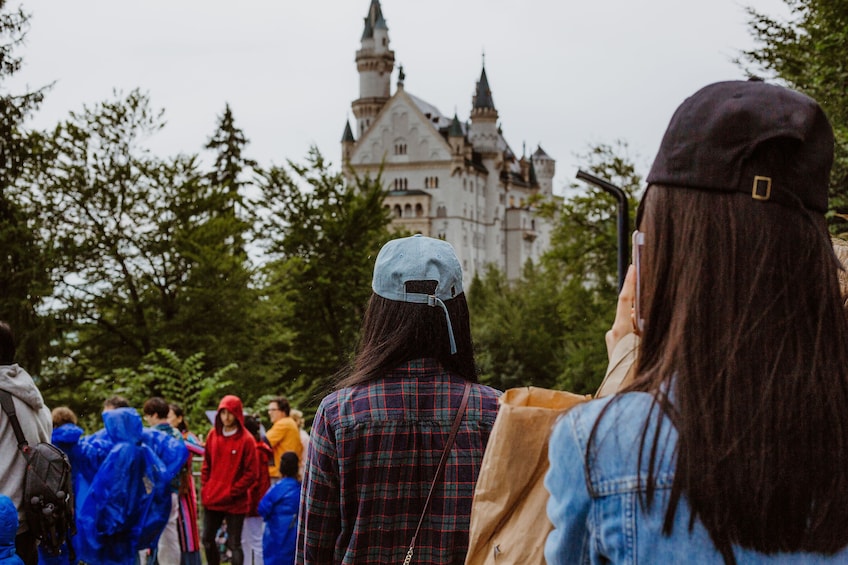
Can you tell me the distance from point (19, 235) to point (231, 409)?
762 inches

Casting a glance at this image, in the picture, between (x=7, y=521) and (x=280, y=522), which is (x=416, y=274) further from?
(x=280, y=522)

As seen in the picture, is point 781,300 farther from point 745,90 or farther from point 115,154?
point 115,154

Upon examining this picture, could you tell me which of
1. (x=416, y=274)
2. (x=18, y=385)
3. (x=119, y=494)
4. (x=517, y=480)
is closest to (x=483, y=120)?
(x=119, y=494)

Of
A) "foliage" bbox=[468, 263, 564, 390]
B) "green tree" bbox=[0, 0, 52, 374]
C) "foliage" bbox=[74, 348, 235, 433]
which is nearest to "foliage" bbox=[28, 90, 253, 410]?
"green tree" bbox=[0, 0, 52, 374]

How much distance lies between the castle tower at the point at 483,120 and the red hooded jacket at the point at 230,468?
113m

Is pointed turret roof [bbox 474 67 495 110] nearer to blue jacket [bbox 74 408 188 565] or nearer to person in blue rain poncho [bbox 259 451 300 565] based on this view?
person in blue rain poncho [bbox 259 451 300 565]

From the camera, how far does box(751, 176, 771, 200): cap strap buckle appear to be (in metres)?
1.77

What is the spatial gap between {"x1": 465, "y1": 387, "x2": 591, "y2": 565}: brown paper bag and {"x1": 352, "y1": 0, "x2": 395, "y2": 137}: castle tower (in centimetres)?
12113

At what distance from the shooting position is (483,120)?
12238 cm

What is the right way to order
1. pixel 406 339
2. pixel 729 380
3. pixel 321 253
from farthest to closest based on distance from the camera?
pixel 321 253
pixel 406 339
pixel 729 380

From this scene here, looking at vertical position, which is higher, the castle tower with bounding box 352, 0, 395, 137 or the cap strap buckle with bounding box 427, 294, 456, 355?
the castle tower with bounding box 352, 0, 395, 137

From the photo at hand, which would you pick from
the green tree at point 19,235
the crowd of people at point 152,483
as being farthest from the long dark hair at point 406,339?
the green tree at point 19,235

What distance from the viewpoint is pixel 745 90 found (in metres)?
1.82

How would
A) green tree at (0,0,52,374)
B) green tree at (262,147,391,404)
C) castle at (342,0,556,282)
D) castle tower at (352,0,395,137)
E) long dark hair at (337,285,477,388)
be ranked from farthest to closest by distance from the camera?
castle tower at (352,0,395,137) → castle at (342,0,556,282) → green tree at (262,147,391,404) → green tree at (0,0,52,374) → long dark hair at (337,285,477,388)
